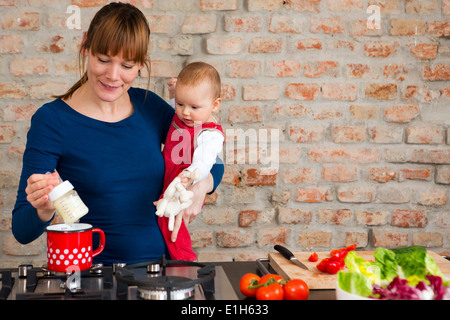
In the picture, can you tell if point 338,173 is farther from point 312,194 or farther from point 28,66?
point 28,66

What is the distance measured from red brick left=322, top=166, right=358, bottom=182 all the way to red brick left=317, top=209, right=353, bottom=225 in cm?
15

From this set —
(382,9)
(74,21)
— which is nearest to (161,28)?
(74,21)

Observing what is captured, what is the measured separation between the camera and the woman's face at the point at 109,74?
139cm

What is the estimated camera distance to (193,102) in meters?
1.56

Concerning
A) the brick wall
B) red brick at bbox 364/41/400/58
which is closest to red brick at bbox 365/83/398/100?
the brick wall

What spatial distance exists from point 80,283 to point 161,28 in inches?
55.8

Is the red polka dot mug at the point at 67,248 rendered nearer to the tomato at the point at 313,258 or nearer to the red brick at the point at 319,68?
the tomato at the point at 313,258

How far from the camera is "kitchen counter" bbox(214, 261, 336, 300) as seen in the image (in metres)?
1.10

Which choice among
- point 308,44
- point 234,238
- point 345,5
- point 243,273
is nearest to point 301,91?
point 308,44

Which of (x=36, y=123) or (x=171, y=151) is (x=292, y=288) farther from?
(x=36, y=123)

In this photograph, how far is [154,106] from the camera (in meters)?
1.69

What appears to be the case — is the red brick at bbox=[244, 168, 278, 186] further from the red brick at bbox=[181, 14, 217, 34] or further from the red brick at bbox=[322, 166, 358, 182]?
the red brick at bbox=[181, 14, 217, 34]

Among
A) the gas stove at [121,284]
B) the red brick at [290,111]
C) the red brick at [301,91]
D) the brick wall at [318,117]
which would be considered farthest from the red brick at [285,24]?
the gas stove at [121,284]

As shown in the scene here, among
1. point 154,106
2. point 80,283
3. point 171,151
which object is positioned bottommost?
point 80,283
